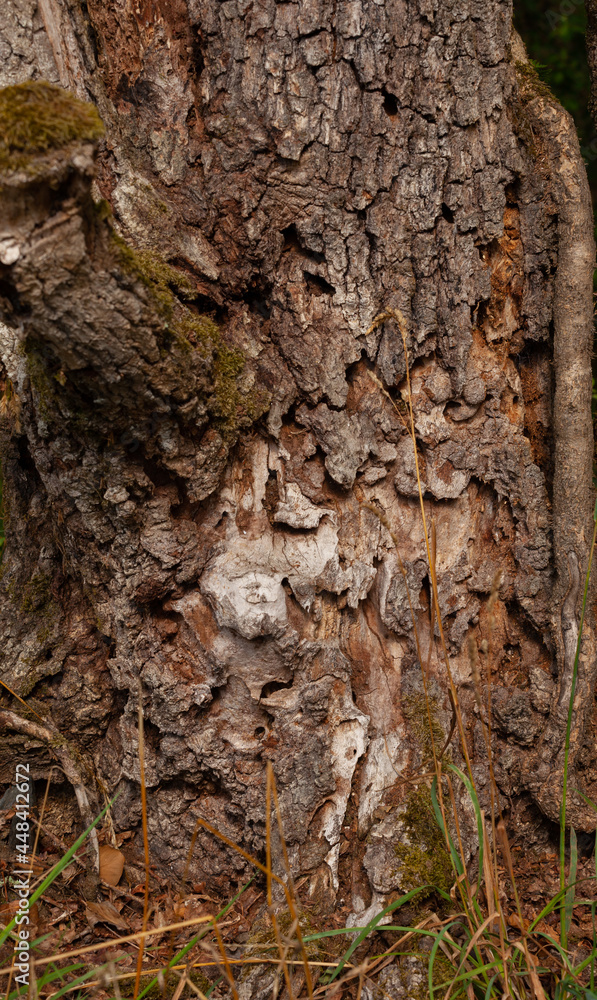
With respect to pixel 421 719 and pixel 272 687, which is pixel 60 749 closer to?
pixel 272 687

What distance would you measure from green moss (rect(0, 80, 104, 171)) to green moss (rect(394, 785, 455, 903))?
1929mm

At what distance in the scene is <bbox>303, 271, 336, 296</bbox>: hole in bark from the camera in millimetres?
2059

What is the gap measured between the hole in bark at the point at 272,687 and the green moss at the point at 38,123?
5.02 ft

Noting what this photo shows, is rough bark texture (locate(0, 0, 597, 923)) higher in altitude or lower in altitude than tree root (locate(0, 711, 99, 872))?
higher

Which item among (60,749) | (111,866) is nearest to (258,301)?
(60,749)

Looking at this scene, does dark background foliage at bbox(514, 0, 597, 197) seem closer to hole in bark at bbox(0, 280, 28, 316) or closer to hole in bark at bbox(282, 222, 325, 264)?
hole in bark at bbox(282, 222, 325, 264)

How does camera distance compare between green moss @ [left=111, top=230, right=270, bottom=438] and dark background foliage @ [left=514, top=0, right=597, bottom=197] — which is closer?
green moss @ [left=111, top=230, right=270, bottom=438]

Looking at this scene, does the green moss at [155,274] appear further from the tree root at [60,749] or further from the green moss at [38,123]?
the tree root at [60,749]

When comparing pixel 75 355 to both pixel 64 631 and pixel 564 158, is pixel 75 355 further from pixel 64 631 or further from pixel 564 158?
pixel 564 158

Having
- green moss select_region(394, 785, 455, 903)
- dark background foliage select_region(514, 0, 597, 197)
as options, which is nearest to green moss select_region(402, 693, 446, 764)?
green moss select_region(394, 785, 455, 903)

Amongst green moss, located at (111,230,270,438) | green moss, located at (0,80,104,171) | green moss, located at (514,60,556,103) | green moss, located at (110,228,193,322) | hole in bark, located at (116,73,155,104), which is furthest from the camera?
green moss, located at (514,60,556,103)

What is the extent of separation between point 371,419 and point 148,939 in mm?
1704

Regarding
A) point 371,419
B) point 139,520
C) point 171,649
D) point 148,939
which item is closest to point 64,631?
point 171,649

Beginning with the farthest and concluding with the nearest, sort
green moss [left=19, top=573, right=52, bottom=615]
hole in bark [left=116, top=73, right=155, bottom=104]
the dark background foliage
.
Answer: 1. the dark background foliage
2. green moss [left=19, top=573, right=52, bottom=615]
3. hole in bark [left=116, top=73, right=155, bottom=104]
